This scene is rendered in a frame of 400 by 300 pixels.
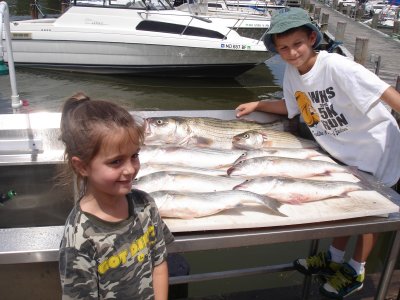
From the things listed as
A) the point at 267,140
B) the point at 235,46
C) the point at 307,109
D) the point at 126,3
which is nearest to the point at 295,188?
the point at 267,140

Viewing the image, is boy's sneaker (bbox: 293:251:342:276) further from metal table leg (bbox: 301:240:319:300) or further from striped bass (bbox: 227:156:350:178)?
striped bass (bbox: 227:156:350:178)

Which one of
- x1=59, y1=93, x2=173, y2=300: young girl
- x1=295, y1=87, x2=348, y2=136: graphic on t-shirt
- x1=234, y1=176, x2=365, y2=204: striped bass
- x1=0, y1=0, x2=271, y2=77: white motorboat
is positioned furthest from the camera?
x1=0, y1=0, x2=271, y2=77: white motorboat

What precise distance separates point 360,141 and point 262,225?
4.16 ft

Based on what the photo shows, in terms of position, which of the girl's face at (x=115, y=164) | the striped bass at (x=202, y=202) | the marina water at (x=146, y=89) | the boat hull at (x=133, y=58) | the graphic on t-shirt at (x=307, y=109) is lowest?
the marina water at (x=146, y=89)

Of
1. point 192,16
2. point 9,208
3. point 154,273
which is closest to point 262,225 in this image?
point 154,273

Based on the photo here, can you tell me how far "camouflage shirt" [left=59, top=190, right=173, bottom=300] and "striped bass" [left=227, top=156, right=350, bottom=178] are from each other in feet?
2.77

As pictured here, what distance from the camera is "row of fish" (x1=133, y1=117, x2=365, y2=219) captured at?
2.02 meters

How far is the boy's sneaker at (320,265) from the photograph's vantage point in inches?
115

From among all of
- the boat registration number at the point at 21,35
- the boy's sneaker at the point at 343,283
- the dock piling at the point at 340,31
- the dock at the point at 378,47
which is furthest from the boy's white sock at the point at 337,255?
the dock piling at the point at 340,31

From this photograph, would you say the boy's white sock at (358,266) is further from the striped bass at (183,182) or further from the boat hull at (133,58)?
the boat hull at (133,58)

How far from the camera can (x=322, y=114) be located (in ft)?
9.62

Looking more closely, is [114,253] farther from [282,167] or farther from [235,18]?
[235,18]

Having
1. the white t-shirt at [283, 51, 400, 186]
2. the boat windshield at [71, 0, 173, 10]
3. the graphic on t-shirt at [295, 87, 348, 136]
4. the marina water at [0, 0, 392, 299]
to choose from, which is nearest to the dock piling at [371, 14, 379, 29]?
the marina water at [0, 0, 392, 299]

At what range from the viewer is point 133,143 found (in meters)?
1.57
